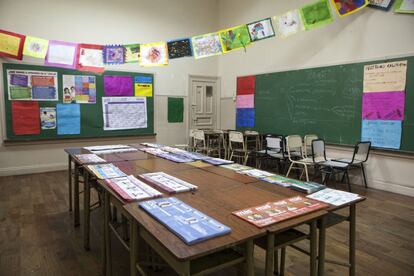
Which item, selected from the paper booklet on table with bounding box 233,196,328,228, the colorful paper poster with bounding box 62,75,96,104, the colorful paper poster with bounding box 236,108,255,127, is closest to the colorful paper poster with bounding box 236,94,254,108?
the colorful paper poster with bounding box 236,108,255,127

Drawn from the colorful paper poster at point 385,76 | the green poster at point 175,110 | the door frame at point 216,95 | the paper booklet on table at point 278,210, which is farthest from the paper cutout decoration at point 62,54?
the colorful paper poster at point 385,76

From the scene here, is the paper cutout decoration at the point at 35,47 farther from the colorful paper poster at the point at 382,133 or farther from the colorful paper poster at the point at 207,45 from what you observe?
the colorful paper poster at the point at 382,133

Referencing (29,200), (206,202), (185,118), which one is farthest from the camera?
(185,118)

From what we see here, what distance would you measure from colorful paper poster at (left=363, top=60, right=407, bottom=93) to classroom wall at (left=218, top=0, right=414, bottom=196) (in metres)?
0.15

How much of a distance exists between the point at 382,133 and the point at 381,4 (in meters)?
1.90

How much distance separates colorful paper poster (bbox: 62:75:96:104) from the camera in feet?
18.0

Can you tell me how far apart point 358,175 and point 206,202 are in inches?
156

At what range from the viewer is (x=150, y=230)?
118 centimetres

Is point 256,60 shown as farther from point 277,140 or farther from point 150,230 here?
point 150,230

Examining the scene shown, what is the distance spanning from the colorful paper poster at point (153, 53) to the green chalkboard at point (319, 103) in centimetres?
223

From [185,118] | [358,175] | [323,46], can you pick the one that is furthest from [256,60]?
[358,175]

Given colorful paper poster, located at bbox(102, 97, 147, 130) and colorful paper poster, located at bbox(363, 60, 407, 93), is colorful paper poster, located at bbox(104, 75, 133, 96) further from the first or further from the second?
colorful paper poster, located at bbox(363, 60, 407, 93)

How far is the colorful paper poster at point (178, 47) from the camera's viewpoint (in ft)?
17.3

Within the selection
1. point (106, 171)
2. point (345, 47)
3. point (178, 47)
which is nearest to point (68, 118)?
point (178, 47)
